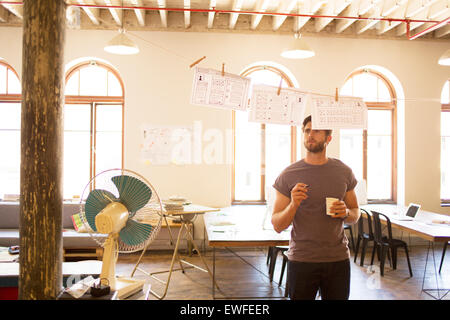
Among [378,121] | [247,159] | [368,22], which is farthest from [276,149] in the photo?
[368,22]

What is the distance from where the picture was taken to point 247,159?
6.19m

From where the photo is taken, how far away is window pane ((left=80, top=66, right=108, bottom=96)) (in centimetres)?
595

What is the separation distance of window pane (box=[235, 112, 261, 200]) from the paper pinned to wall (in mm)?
903

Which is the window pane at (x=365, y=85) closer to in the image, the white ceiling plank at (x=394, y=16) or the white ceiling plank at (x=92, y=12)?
the white ceiling plank at (x=394, y=16)

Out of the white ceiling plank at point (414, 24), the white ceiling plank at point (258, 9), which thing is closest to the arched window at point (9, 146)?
the white ceiling plank at point (258, 9)

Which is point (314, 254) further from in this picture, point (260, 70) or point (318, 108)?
point (260, 70)

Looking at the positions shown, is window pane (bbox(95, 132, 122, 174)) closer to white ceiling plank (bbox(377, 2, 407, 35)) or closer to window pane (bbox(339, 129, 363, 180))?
window pane (bbox(339, 129, 363, 180))

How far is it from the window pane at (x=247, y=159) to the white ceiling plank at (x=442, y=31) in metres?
3.47

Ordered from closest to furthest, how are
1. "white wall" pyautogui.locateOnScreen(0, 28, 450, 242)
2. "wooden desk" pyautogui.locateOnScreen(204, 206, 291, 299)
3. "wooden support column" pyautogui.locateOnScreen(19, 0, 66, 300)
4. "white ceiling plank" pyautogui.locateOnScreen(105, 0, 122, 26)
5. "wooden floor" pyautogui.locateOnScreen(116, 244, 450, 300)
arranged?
"wooden support column" pyautogui.locateOnScreen(19, 0, 66, 300)
"wooden desk" pyautogui.locateOnScreen(204, 206, 291, 299)
"wooden floor" pyautogui.locateOnScreen(116, 244, 450, 300)
"white ceiling plank" pyautogui.locateOnScreen(105, 0, 122, 26)
"white wall" pyautogui.locateOnScreen(0, 28, 450, 242)

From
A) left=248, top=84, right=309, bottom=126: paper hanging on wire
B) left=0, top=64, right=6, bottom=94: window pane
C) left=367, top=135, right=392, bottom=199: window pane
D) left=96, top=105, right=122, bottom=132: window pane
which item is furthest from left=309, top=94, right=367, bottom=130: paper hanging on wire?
left=0, top=64, right=6, bottom=94: window pane

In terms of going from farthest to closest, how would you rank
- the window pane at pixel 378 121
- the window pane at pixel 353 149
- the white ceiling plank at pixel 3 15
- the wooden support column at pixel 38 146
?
1. the window pane at pixel 378 121
2. the window pane at pixel 353 149
3. the white ceiling plank at pixel 3 15
4. the wooden support column at pixel 38 146

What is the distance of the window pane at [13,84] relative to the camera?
5883mm
